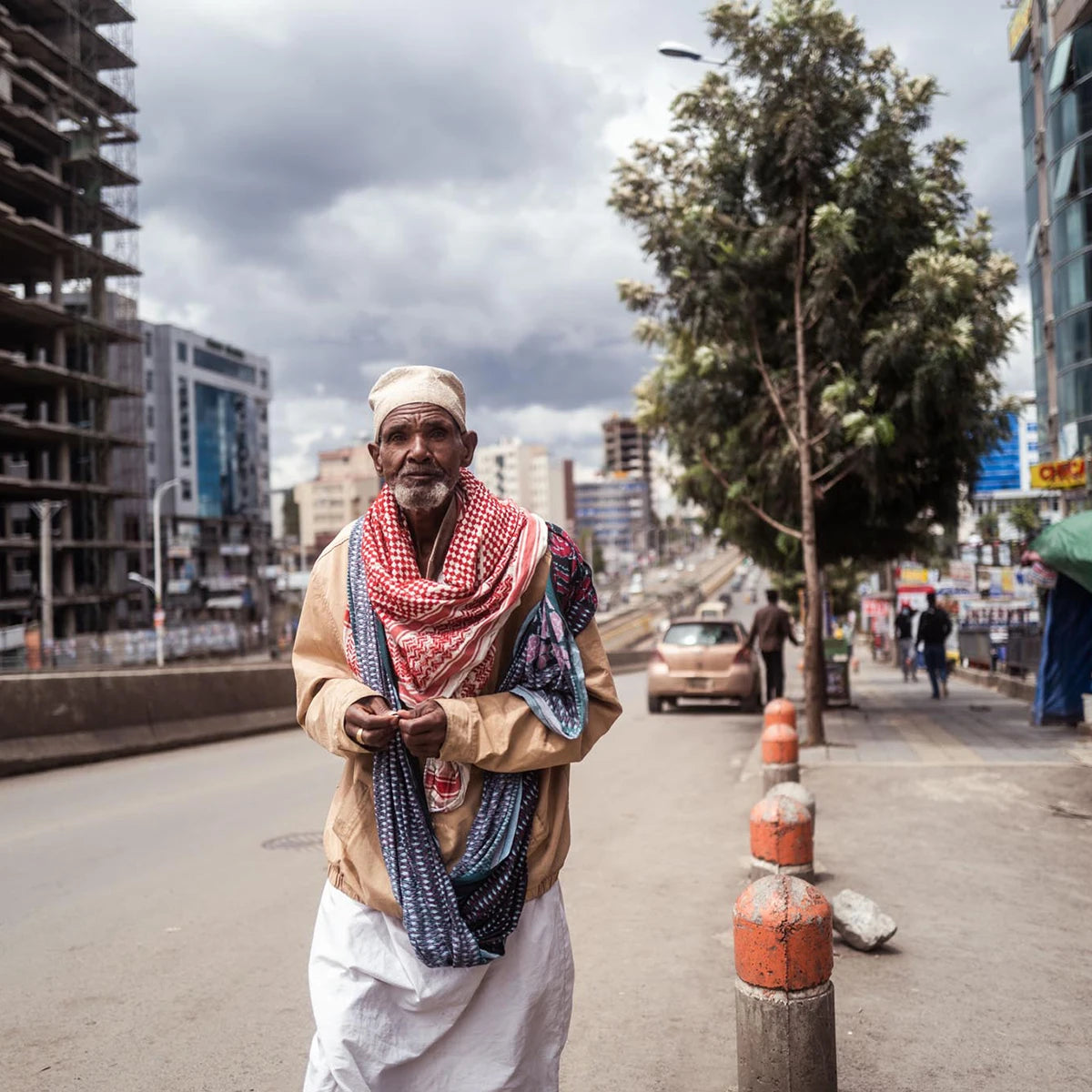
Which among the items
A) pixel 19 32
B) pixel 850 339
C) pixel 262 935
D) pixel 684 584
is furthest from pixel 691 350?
pixel 684 584

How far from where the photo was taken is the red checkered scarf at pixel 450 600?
2.34 meters

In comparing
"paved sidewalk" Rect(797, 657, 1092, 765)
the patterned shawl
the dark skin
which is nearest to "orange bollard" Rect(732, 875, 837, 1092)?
the patterned shawl

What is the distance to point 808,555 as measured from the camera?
12.6m

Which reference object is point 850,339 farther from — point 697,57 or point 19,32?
point 19,32

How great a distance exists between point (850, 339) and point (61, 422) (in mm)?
60657

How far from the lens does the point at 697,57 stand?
41.3 feet

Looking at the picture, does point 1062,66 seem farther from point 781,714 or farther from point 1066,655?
point 781,714

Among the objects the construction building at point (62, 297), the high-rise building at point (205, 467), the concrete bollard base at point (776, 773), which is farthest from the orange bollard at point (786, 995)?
the high-rise building at point (205, 467)

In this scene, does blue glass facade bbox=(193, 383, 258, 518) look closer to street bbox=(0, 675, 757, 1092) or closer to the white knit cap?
street bbox=(0, 675, 757, 1092)

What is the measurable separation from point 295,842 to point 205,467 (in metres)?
89.4

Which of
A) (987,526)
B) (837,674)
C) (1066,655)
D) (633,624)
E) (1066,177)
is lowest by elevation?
(633,624)

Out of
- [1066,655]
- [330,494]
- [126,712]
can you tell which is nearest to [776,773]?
[1066,655]

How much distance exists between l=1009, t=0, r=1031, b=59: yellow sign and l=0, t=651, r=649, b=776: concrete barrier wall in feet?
130

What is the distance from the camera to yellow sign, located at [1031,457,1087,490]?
14.9m
